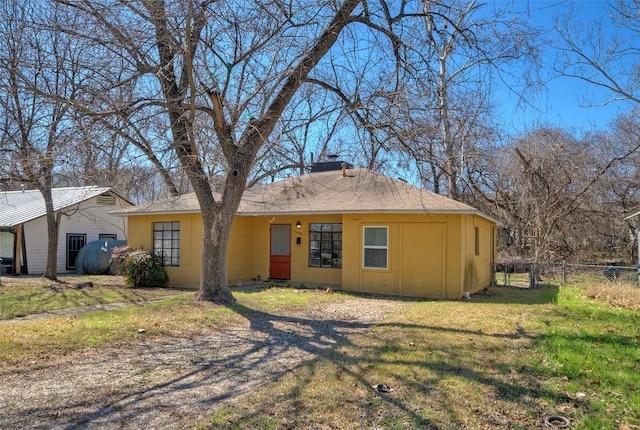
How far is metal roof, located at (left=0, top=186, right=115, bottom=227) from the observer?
68.5 feet

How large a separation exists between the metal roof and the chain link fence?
57.1 ft

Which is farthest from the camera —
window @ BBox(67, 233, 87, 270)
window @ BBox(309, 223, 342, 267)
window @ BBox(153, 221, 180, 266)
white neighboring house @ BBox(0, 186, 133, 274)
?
window @ BBox(67, 233, 87, 270)

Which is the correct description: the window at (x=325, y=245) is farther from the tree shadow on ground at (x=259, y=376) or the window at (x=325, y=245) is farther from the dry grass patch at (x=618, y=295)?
the dry grass patch at (x=618, y=295)

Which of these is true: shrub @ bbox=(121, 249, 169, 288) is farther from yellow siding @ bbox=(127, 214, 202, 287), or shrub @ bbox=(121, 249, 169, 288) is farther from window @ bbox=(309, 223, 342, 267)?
window @ bbox=(309, 223, 342, 267)

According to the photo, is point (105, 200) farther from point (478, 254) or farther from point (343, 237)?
point (478, 254)

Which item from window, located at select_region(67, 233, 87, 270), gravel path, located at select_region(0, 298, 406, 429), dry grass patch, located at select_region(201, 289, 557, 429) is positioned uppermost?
window, located at select_region(67, 233, 87, 270)

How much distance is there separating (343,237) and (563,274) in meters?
8.83

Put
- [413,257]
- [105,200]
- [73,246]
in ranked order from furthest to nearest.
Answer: [105,200] → [73,246] → [413,257]

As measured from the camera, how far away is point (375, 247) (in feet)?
44.5

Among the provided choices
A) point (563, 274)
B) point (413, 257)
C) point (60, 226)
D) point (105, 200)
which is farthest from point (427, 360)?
point (105, 200)

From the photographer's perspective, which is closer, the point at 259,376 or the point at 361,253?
the point at 259,376

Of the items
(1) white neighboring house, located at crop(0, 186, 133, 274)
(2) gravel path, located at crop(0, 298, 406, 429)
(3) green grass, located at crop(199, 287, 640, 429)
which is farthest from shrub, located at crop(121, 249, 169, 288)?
(3) green grass, located at crop(199, 287, 640, 429)

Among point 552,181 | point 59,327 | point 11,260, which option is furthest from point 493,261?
point 11,260

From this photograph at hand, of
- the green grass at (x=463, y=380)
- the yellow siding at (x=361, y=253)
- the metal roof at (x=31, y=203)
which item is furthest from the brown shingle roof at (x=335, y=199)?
the metal roof at (x=31, y=203)
